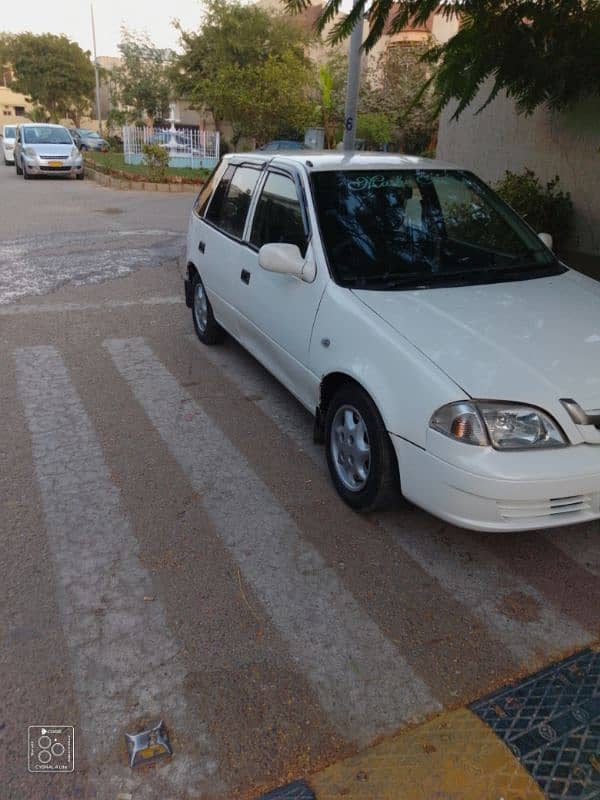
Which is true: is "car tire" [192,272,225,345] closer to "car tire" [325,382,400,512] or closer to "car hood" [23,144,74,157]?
"car tire" [325,382,400,512]

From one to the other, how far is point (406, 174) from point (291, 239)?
3.09 ft

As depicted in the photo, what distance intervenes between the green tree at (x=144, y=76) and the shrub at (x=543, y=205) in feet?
92.8

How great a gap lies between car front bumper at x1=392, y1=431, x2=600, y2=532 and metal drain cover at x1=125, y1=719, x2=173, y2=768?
1.50 metres

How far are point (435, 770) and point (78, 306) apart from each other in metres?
6.58

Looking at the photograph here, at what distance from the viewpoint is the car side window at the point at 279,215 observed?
4184 mm

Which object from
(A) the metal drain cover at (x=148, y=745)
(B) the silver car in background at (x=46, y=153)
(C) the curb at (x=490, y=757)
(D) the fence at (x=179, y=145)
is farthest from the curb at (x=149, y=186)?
(C) the curb at (x=490, y=757)

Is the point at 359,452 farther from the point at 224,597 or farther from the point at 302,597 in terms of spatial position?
the point at 224,597

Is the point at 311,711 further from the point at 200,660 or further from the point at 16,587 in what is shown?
the point at 16,587

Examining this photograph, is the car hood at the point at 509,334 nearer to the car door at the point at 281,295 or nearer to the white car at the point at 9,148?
the car door at the point at 281,295

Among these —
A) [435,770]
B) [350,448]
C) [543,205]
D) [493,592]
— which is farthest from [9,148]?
[435,770]

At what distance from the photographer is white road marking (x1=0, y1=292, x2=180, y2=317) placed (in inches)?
287

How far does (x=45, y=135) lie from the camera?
73.5ft

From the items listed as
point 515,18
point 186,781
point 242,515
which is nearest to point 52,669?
point 186,781

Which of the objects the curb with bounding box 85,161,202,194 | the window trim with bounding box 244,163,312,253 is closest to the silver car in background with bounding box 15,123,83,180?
the curb with bounding box 85,161,202,194
